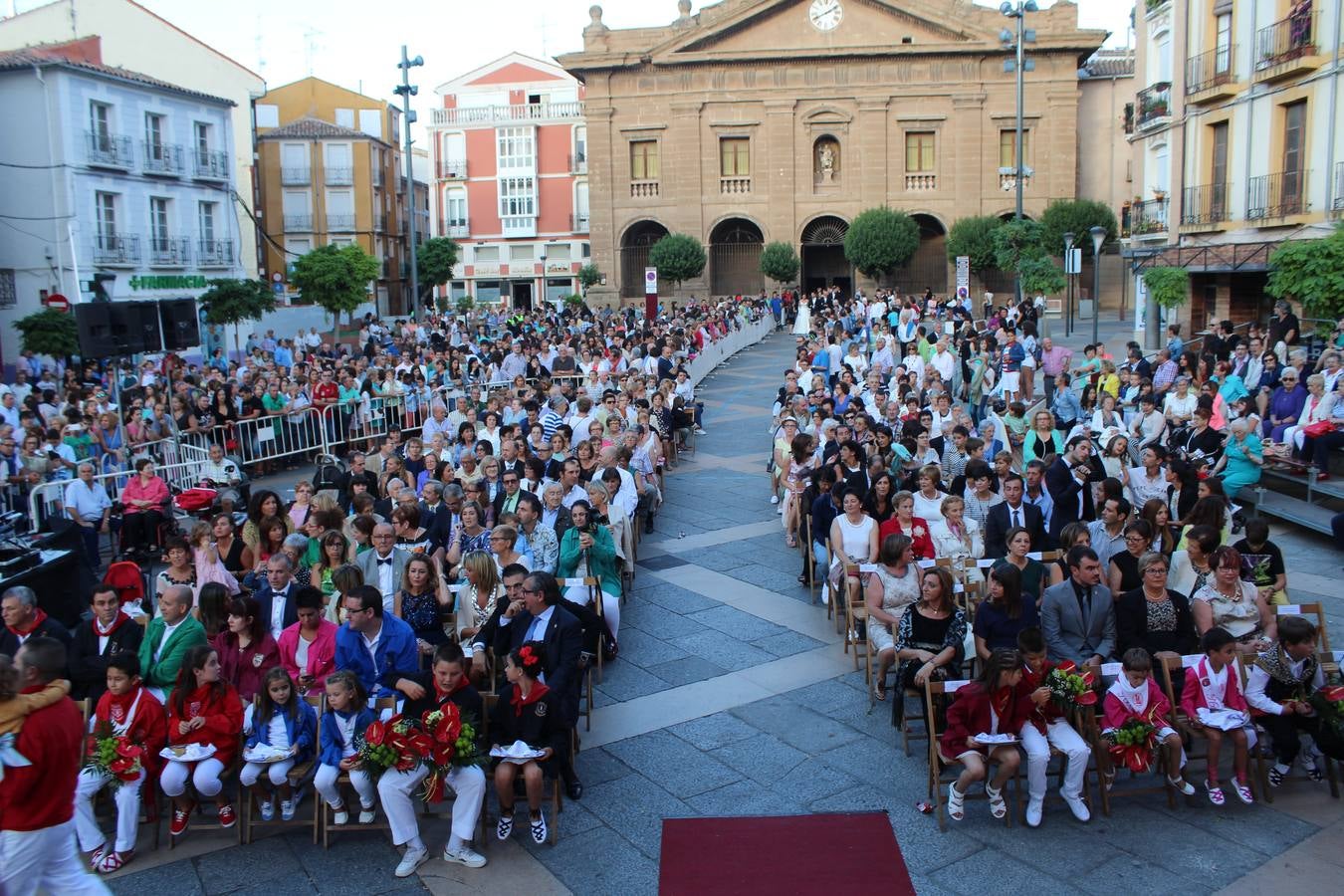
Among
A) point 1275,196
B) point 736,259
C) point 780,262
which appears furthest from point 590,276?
point 1275,196

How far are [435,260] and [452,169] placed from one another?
7.72 meters

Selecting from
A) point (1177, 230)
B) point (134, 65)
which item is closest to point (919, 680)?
point (1177, 230)

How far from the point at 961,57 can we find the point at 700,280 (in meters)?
13.9

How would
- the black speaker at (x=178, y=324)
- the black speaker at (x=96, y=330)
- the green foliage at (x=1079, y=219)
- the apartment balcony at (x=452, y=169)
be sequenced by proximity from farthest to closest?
the apartment balcony at (x=452, y=169)
the green foliage at (x=1079, y=219)
the black speaker at (x=178, y=324)
the black speaker at (x=96, y=330)

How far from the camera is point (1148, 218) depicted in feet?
94.2

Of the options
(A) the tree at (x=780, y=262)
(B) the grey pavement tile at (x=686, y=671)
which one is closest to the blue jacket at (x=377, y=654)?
(B) the grey pavement tile at (x=686, y=671)

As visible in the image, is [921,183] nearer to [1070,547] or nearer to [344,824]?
[1070,547]

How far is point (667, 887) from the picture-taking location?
5656 millimetres

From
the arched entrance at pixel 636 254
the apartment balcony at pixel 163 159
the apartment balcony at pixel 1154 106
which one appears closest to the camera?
the apartment balcony at pixel 1154 106

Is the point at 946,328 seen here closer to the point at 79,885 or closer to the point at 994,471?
the point at 994,471

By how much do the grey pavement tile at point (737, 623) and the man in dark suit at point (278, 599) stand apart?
11.8 ft

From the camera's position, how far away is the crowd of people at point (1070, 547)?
20.8 feet

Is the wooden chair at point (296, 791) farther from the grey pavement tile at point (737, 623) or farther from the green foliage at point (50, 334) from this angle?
the green foliage at point (50, 334)

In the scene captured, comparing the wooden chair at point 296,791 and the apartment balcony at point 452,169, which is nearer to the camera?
the wooden chair at point 296,791
